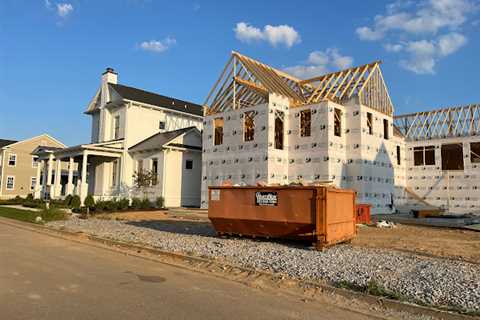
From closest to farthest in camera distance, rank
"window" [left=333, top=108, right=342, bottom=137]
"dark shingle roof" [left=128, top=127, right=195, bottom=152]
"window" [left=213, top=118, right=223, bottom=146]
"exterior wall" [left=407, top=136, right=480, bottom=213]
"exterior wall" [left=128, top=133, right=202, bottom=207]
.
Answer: "window" [left=333, top=108, right=342, bottom=137]
"window" [left=213, top=118, right=223, bottom=146]
"exterior wall" [left=128, top=133, right=202, bottom=207]
"dark shingle roof" [left=128, top=127, right=195, bottom=152]
"exterior wall" [left=407, top=136, right=480, bottom=213]

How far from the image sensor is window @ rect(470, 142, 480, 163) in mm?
31297

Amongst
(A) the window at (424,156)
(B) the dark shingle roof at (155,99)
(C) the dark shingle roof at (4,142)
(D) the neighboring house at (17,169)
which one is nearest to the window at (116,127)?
(B) the dark shingle roof at (155,99)

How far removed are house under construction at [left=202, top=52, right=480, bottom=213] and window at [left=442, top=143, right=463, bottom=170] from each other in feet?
6.07

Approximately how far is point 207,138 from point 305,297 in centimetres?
2304

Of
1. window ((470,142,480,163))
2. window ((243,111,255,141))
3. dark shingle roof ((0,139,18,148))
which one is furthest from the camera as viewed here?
dark shingle roof ((0,139,18,148))

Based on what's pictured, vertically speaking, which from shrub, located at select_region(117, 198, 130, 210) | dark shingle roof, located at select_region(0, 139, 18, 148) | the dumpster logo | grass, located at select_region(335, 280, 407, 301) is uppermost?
dark shingle roof, located at select_region(0, 139, 18, 148)

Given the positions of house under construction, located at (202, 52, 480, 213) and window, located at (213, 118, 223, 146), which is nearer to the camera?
house under construction, located at (202, 52, 480, 213)

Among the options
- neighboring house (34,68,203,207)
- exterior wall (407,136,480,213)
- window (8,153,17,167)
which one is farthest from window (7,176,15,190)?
exterior wall (407,136,480,213)

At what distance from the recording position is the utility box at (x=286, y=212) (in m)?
10.6

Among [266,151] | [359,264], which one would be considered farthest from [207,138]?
[359,264]

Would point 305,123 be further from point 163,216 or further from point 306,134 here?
point 163,216

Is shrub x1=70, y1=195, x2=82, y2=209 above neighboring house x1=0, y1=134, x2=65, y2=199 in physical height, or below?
below

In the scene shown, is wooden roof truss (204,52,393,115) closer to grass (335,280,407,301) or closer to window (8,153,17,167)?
grass (335,280,407,301)

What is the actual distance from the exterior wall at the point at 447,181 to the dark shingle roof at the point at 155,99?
22.3 m
